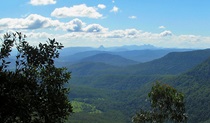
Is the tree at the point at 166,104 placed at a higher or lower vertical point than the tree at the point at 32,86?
lower

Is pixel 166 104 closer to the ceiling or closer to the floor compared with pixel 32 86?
closer to the floor

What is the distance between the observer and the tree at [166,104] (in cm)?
3209

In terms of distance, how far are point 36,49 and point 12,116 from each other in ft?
18.7

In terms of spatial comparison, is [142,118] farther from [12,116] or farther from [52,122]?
[12,116]

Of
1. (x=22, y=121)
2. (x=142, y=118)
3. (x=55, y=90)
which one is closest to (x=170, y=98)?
(x=142, y=118)

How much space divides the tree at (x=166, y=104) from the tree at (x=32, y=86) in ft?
49.7

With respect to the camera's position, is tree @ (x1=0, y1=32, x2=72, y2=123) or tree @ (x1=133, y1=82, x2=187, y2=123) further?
tree @ (x1=133, y1=82, x2=187, y2=123)

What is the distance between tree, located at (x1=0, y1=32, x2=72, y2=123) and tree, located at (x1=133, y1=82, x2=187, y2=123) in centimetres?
1515

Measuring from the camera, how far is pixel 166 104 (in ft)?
108

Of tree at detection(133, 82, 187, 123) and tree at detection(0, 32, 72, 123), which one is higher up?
tree at detection(0, 32, 72, 123)

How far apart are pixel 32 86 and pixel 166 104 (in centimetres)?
1858

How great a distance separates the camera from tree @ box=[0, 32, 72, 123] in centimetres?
1803

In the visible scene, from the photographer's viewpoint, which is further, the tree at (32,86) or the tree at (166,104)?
the tree at (166,104)

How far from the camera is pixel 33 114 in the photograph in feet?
65.9
